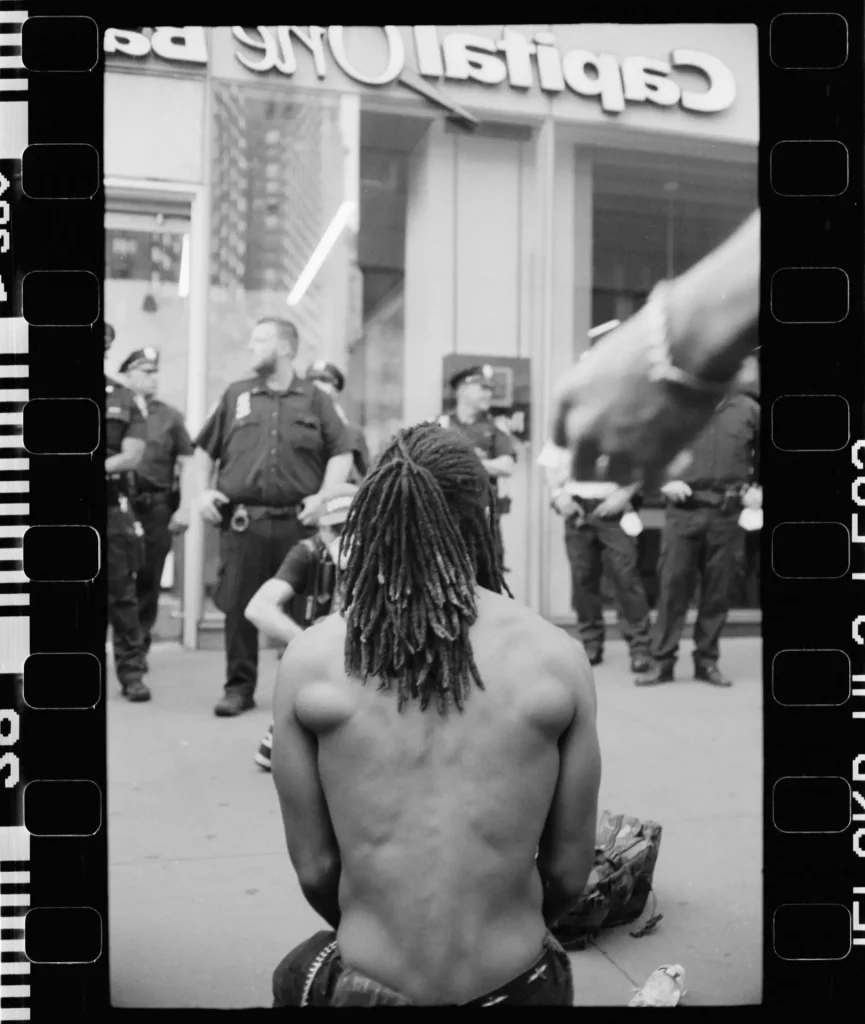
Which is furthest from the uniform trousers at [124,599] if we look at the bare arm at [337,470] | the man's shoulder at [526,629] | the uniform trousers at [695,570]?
the man's shoulder at [526,629]

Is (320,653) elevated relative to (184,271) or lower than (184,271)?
lower

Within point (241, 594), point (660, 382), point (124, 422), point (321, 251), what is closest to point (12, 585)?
point (241, 594)

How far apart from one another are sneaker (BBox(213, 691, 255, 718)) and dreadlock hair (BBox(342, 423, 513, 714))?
2952 millimetres

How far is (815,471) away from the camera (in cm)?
186

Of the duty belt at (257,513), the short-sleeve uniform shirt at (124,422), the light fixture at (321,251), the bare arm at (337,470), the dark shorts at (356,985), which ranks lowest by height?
the dark shorts at (356,985)

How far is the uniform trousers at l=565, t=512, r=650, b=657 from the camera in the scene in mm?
6062

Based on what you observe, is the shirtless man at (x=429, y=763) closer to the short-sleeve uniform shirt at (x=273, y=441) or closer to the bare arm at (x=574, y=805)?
the bare arm at (x=574, y=805)

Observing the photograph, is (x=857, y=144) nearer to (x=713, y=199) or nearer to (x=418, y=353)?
(x=713, y=199)

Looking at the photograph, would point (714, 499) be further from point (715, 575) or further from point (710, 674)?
point (710, 674)

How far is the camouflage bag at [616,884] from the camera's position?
2.57 m

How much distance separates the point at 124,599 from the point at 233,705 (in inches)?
26.8

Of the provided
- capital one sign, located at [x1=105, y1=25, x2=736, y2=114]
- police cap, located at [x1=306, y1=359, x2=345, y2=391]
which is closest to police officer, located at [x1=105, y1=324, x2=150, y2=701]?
police cap, located at [x1=306, y1=359, x2=345, y2=391]

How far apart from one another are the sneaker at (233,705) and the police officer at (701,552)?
1.85 meters

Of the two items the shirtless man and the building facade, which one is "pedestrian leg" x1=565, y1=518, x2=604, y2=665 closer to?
the building facade
